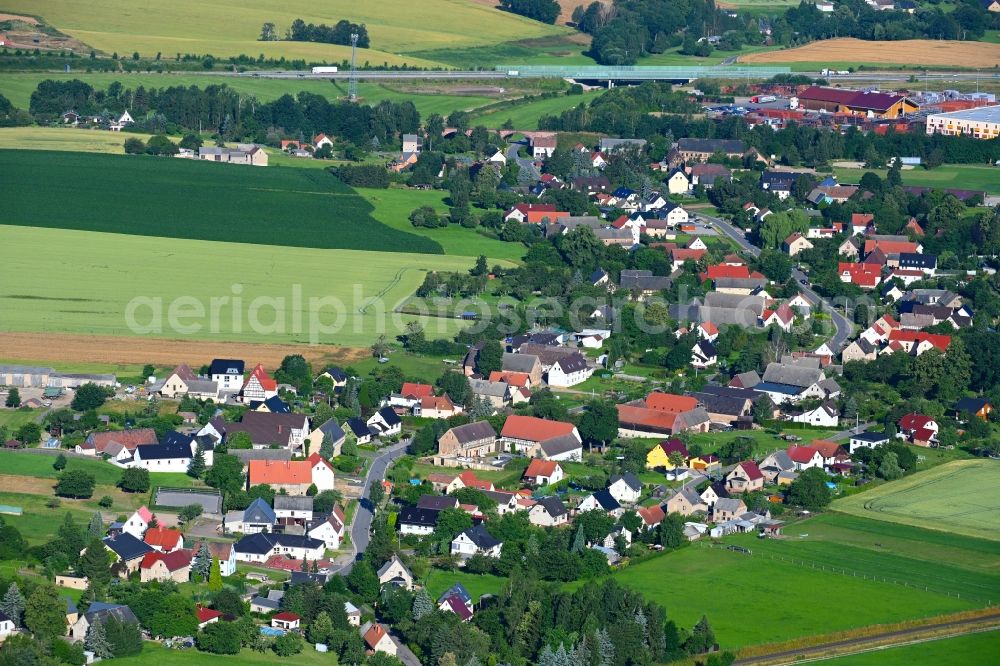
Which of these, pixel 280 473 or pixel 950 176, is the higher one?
pixel 950 176

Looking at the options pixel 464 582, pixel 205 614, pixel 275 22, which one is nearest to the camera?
pixel 205 614

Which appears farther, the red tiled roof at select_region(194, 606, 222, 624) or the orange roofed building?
the orange roofed building

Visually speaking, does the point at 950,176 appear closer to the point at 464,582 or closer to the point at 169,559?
the point at 464,582

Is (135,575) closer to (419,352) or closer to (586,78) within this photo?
(419,352)

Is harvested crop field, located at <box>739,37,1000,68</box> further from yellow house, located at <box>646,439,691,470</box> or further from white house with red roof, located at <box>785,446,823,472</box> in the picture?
yellow house, located at <box>646,439,691,470</box>

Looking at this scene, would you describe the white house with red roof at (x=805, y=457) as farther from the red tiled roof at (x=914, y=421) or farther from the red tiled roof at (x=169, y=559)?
the red tiled roof at (x=169, y=559)

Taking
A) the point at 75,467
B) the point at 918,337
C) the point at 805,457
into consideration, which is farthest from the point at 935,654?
the point at 918,337

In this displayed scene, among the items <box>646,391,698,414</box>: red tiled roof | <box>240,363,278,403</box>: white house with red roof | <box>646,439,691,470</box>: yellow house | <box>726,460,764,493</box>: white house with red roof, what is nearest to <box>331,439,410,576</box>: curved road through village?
<box>240,363,278,403</box>: white house with red roof
